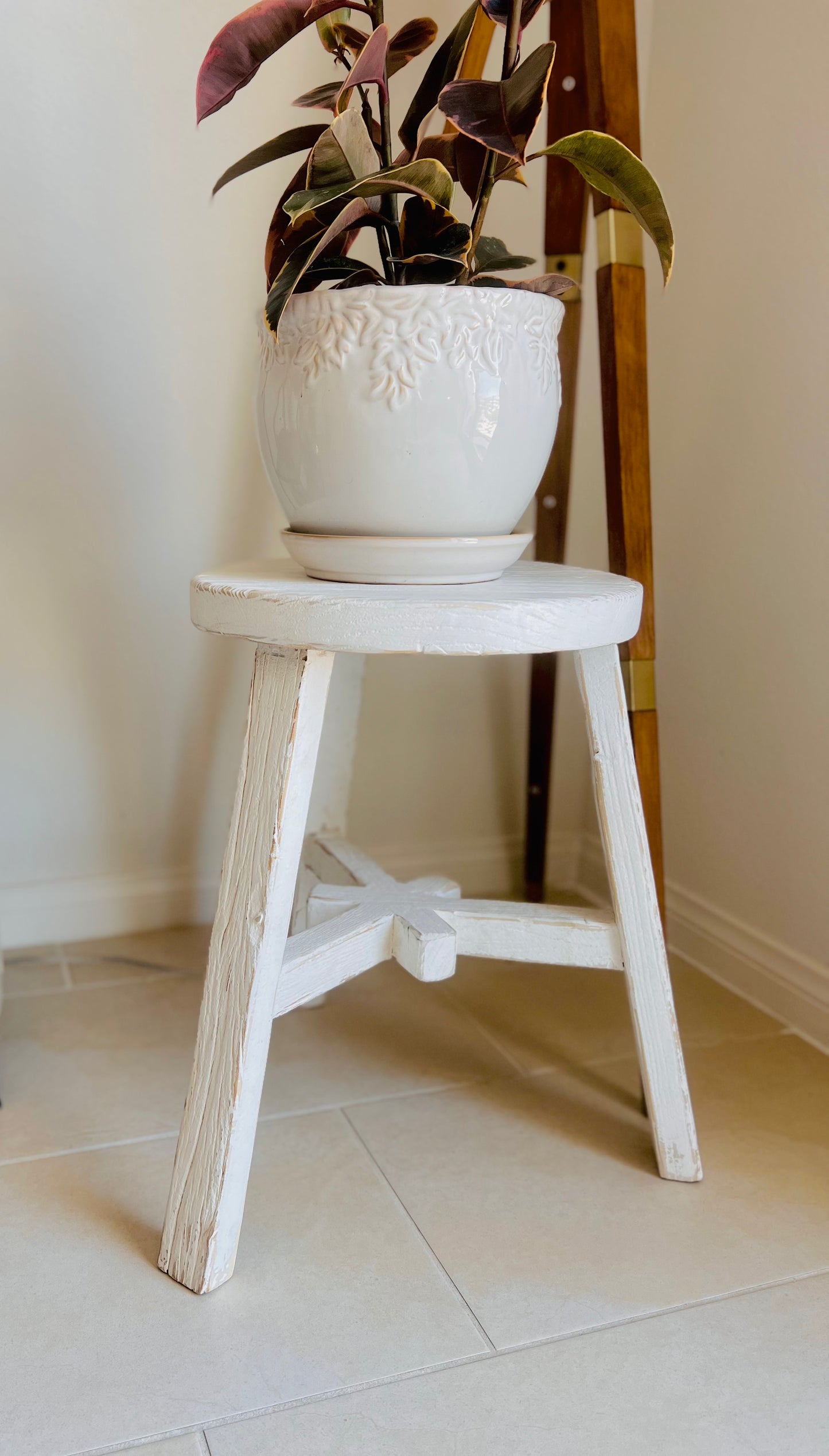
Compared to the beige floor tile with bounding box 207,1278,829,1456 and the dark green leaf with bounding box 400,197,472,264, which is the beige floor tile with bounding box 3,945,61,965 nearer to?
the beige floor tile with bounding box 207,1278,829,1456

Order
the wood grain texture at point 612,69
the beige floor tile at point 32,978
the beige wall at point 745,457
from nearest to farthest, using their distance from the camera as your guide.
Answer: the wood grain texture at point 612,69
the beige wall at point 745,457
the beige floor tile at point 32,978

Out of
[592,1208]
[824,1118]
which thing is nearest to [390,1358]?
[592,1208]

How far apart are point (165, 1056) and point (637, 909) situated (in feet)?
1.61

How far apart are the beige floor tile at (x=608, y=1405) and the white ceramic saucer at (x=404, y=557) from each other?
1.65 feet

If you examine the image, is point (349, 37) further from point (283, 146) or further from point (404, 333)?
point (404, 333)

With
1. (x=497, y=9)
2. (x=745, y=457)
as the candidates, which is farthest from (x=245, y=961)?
(x=745, y=457)

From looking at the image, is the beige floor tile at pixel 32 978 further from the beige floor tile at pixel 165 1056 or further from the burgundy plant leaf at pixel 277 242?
the burgundy plant leaf at pixel 277 242

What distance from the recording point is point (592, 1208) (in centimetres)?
80

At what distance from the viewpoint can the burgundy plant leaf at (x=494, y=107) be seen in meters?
0.63

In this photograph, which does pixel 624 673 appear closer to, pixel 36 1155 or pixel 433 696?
pixel 433 696

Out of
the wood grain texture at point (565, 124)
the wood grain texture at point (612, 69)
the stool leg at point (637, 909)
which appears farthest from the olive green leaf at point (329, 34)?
the stool leg at point (637, 909)

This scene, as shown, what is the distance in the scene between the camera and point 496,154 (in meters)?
0.73

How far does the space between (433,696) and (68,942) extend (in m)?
0.52

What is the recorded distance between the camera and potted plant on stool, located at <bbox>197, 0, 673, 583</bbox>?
63 centimetres
